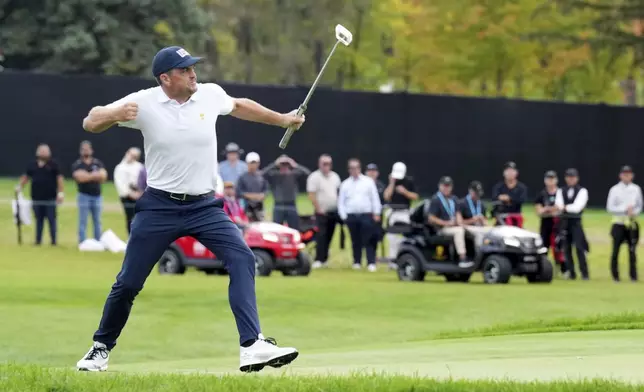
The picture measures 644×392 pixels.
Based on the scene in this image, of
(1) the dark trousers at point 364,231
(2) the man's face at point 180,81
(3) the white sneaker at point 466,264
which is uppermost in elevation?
(2) the man's face at point 180,81

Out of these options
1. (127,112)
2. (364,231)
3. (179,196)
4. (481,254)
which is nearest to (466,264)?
(481,254)

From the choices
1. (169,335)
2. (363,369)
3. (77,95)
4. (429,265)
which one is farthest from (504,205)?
(363,369)

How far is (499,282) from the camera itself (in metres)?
24.6

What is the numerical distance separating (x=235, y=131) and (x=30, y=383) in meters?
31.3

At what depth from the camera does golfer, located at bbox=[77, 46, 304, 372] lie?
30.9 feet

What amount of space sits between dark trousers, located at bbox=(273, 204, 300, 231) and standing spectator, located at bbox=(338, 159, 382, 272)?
48.5 inches

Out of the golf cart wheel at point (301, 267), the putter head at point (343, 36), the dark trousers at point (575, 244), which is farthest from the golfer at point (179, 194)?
the dark trousers at point (575, 244)

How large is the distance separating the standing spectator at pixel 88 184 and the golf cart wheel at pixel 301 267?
5346 millimetres

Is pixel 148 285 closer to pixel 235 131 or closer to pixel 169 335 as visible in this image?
pixel 169 335

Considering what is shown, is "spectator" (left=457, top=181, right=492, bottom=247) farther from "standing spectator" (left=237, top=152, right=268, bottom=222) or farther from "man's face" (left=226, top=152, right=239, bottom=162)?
"man's face" (left=226, top=152, right=239, bottom=162)

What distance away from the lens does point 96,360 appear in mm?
9766

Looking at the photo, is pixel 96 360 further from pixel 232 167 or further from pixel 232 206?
pixel 232 167

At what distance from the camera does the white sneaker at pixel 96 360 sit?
973cm

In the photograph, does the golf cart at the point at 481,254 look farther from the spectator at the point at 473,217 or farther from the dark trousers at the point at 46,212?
the dark trousers at the point at 46,212
